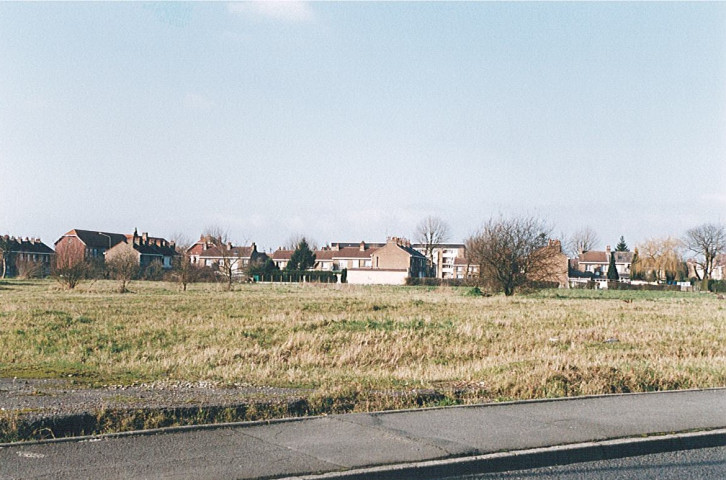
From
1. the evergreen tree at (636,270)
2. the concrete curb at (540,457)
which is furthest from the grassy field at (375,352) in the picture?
the evergreen tree at (636,270)

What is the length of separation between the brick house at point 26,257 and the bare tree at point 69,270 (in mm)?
23834

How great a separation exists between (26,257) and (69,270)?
5226 centimetres

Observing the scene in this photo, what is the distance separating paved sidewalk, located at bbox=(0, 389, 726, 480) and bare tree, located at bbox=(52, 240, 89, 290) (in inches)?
1804

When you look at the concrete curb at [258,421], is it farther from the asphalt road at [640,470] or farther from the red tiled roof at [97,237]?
the red tiled roof at [97,237]

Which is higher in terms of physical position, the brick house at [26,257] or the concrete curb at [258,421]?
the brick house at [26,257]

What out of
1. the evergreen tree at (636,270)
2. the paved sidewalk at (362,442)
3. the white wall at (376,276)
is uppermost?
the evergreen tree at (636,270)

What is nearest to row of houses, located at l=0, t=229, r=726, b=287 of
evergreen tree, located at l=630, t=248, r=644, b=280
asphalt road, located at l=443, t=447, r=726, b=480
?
evergreen tree, located at l=630, t=248, r=644, b=280

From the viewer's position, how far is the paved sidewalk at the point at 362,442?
6.17 m

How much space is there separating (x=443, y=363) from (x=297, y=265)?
305 feet

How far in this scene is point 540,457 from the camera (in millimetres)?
6918

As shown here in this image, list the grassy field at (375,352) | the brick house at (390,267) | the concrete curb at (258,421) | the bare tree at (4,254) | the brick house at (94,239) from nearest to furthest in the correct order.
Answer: the concrete curb at (258,421), the grassy field at (375,352), the bare tree at (4,254), the brick house at (390,267), the brick house at (94,239)

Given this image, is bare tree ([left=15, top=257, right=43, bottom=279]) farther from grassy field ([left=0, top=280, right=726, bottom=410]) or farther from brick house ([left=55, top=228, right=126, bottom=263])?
grassy field ([left=0, top=280, right=726, bottom=410])

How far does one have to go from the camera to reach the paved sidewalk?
6168mm

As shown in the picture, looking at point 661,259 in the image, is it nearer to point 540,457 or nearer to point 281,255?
point 281,255
